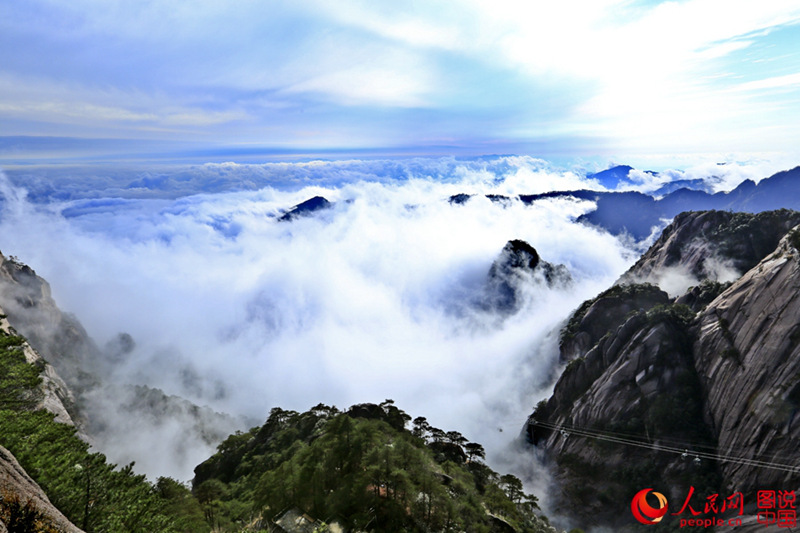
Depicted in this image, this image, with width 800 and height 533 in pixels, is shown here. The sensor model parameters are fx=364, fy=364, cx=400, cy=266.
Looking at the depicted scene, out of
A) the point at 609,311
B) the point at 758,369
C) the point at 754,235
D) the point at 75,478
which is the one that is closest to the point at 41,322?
the point at 75,478

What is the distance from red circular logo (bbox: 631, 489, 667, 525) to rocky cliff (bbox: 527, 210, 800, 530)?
1690 mm

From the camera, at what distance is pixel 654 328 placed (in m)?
86.7

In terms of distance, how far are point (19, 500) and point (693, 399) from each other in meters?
101

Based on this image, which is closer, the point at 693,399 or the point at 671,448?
the point at 671,448

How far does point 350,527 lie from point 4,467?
27.0m

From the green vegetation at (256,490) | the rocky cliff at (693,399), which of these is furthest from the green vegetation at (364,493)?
the rocky cliff at (693,399)

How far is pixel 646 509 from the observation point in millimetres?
66812

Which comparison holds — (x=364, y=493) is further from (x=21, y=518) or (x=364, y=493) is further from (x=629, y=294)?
(x=629, y=294)

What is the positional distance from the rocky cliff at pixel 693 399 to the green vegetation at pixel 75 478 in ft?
257

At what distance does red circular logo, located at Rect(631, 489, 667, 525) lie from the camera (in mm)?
64875

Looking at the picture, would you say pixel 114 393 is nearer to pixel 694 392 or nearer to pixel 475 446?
pixel 475 446

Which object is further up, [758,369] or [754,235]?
[754,235]

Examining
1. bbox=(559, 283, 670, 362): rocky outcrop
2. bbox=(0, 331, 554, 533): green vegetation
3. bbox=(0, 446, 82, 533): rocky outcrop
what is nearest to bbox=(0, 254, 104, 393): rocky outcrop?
bbox=(0, 331, 554, 533): green vegetation

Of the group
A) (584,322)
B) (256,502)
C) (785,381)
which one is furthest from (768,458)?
(256,502)
